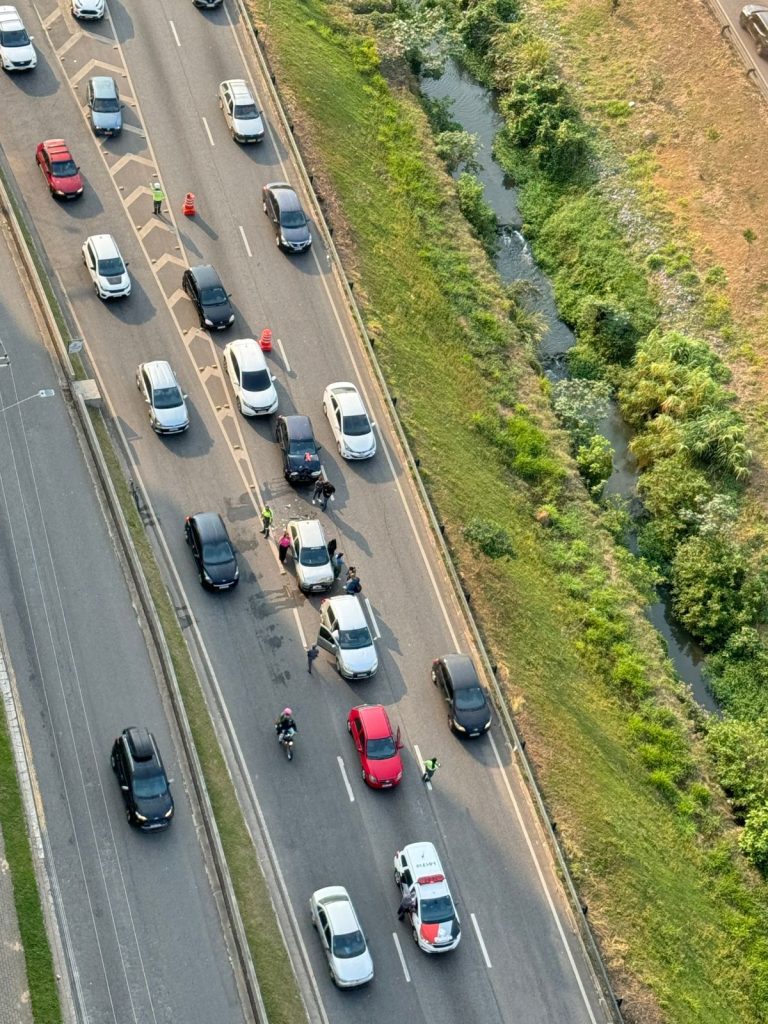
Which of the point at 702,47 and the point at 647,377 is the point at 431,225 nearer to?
the point at 647,377

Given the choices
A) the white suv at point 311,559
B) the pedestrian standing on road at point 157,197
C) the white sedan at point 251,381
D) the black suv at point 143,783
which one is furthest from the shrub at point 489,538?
the pedestrian standing on road at point 157,197

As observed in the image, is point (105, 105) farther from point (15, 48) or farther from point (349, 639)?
point (349, 639)

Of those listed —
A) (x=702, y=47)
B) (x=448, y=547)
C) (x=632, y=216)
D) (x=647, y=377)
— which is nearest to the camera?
(x=448, y=547)

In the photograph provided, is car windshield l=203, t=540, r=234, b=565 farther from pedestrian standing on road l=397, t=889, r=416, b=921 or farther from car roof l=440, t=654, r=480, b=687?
pedestrian standing on road l=397, t=889, r=416, b=921

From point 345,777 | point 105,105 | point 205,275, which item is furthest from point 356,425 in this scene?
point 105,105

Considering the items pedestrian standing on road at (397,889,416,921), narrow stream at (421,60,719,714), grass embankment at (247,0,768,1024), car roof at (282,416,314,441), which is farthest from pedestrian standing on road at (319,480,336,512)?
pedestrian standing on road at (397,889,416,921)

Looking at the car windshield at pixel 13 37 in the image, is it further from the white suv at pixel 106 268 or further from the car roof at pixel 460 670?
the car roof at pixel 460 670

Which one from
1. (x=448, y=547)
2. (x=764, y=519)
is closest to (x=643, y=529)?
Answer: (x=764, y=519)
